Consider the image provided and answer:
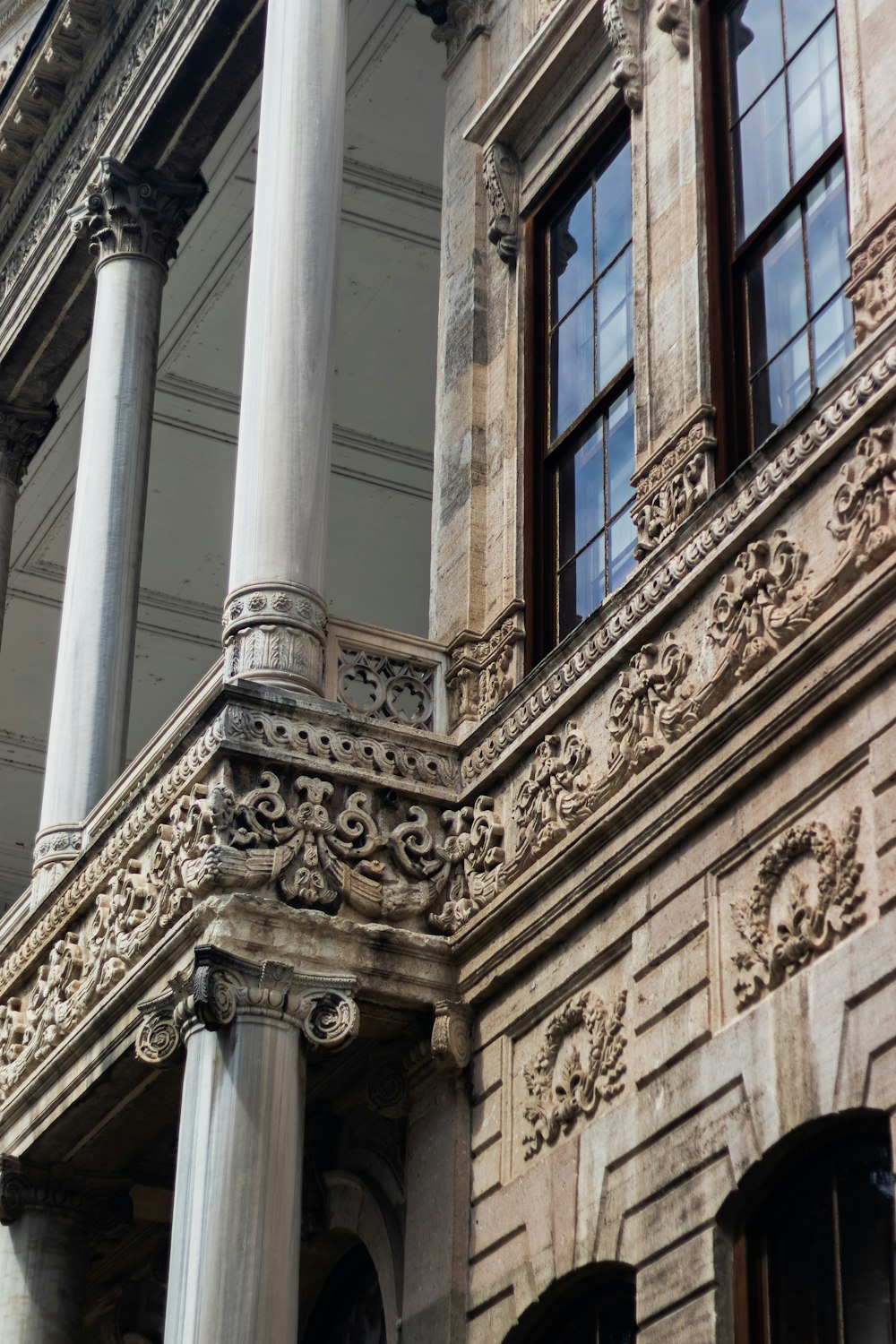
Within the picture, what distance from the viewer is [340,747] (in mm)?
11961

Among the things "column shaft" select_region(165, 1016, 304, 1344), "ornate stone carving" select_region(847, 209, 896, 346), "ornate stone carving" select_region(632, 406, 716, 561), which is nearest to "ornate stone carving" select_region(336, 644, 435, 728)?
"ornate stone carving" select_region(632, 406, 716, 561)

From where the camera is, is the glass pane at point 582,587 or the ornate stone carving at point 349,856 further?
the glass pane at point 582,587

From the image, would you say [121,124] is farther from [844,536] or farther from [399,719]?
[844,536]

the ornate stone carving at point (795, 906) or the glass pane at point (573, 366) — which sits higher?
the glass pane at point (573, 366)

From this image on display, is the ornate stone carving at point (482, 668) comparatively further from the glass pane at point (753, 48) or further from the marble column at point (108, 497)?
the marble column at point (108, 497)

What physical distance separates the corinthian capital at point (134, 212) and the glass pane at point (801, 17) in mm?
6751

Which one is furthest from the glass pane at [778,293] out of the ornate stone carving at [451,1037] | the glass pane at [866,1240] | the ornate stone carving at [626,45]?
the glass pane at [866,1240]

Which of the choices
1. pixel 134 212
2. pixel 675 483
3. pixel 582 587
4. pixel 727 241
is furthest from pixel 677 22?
pixel 134 212

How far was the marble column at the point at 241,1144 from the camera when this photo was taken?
1042cm

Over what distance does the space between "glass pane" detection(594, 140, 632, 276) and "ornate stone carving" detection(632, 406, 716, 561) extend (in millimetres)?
2052

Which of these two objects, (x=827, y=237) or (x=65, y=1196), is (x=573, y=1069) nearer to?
(x=827, y=237)

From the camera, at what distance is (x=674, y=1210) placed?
385 inches

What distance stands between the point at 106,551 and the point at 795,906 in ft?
24.9

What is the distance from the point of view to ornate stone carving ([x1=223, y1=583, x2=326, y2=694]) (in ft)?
39.7
